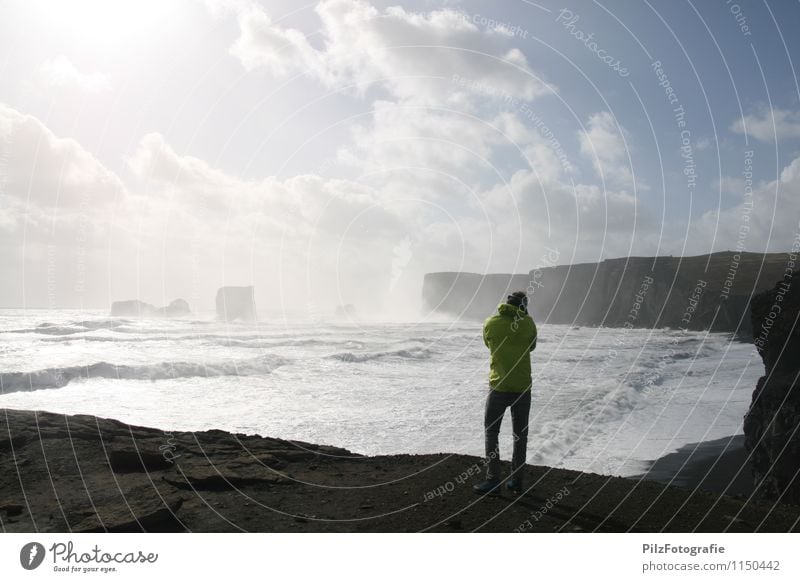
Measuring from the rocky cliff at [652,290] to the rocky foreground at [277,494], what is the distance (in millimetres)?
53020

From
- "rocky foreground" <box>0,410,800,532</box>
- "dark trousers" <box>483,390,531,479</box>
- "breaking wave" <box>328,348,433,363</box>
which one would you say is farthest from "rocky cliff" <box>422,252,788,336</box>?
"dark trousers" <box>483,390,531,479</box>

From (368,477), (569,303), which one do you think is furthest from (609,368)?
(569,303)

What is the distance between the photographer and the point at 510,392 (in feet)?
21.4

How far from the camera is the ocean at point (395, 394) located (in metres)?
14.1

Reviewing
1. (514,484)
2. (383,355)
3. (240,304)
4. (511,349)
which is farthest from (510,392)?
(240,304)

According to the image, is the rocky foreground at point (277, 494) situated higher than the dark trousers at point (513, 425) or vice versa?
the dark trousers at point (513, 425)

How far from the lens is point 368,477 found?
299 inches

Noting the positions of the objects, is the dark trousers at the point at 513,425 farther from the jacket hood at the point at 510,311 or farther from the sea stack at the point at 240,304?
the sea stack at the point at 240,304

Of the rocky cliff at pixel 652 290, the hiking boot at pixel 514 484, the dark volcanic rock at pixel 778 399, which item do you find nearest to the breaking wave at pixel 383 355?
the rocky cliff at pixel 652 290

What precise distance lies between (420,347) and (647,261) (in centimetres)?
7252

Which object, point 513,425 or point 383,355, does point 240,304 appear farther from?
point 513,425

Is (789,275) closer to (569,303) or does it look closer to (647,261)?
(647,261)

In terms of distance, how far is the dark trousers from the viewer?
255 inches

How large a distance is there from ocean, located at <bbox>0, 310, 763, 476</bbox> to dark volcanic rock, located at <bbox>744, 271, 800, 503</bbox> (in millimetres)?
3009
